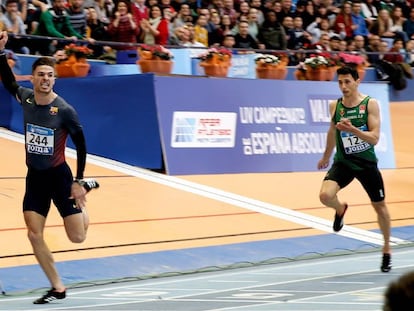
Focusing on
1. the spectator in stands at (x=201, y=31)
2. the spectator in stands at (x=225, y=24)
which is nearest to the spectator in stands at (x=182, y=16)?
the spectator in stands at (x=201, y=31)

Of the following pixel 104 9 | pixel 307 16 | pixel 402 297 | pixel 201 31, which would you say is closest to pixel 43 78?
pixel 402 297

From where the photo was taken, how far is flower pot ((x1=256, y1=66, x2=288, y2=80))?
1584cm

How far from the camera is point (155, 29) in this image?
16.8 metres

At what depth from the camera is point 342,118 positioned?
28.0 ft

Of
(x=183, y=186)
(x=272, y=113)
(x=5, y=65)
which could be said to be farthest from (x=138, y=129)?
(x=5, y=65)

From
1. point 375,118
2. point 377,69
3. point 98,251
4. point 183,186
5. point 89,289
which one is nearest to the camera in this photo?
point 89,289

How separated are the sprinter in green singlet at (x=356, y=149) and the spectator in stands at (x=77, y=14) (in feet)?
27.0

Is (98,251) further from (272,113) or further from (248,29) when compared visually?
(248,29)

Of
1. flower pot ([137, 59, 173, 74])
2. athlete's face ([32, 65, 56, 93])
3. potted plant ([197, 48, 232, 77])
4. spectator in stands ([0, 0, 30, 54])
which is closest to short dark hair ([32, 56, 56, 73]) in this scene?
athlete's face ([32, 65, 56, 93])

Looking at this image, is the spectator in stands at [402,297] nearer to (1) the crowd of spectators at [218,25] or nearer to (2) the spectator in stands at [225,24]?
(1) the crowd of spectators at [218,25]

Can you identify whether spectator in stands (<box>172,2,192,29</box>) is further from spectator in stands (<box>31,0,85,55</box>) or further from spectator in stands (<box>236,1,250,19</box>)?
spectator in stands (<box>31,0,85,55</box>)

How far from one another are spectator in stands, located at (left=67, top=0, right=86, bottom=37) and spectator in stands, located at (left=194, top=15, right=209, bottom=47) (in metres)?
2.57

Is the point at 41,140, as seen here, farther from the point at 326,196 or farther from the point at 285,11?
the point at 285,11

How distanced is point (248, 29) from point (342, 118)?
1023cm
